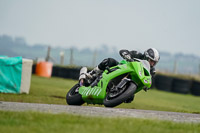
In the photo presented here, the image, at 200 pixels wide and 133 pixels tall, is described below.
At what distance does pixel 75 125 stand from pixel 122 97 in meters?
2.61

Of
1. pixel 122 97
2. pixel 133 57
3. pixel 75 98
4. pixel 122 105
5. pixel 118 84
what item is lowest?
pixel 122 105

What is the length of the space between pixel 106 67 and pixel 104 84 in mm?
460

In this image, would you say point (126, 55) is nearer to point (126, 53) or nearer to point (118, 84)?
point (126, 53)

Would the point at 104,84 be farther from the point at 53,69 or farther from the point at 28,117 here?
the point at 53,69

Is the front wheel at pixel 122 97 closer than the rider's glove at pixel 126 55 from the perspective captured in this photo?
Yes

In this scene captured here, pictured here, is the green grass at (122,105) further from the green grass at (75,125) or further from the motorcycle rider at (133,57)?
the green grass at (75,125)

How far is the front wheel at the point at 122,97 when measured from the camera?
7410 mm

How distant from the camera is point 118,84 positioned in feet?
25.1

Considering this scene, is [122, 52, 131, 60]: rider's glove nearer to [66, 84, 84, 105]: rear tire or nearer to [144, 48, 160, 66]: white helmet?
[144, 48, 160, 66]: white helmet

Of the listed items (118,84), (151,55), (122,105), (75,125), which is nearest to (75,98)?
(118,84)

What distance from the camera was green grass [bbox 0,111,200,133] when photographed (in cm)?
457

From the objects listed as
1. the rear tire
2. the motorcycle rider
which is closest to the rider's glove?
the motorcycle rider

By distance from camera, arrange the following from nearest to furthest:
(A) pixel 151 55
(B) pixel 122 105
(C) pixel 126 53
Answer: (A) pixel 151 55, (C) pixel 126 53, (B) pixel 122 105

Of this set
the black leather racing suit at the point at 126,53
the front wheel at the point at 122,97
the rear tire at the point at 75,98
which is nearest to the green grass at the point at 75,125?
the front wheel at the point at 122,97
